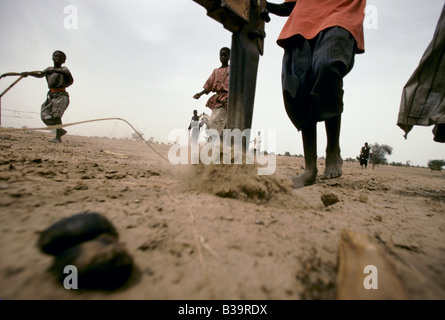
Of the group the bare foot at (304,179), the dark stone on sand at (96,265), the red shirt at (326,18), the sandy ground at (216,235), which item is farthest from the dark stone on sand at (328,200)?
the red shirt at (326,18)

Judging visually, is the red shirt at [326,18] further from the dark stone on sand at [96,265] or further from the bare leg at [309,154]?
the dark stone on sand at [96,265]

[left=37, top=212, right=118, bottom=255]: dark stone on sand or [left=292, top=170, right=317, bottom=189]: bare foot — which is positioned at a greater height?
[left=292, top=170, right=317, bottom=189]: bare foot

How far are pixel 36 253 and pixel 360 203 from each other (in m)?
1.58

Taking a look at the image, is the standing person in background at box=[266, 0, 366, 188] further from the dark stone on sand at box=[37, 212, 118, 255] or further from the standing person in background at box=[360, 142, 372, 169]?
the standing person in background at box=[360, 142, 372, 169]

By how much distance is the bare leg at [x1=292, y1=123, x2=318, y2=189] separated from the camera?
1.84 m

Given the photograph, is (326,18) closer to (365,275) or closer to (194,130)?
(365,275)

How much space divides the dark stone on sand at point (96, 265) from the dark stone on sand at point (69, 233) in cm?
3

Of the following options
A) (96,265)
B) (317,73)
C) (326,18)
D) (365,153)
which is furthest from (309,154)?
(365,153)

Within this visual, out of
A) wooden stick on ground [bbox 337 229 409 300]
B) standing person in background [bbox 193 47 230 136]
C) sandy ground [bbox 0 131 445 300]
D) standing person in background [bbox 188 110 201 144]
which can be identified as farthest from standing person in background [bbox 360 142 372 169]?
wooden stick on ground [bbox 337 229 409 300]

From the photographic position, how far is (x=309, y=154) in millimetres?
1937

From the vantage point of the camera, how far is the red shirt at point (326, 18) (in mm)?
1659

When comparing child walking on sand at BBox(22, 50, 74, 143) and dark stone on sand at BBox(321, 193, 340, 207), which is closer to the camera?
dark stone on sand at BBox(321, 193, 340, 207)

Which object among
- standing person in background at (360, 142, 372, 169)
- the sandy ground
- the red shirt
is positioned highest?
the red shirt

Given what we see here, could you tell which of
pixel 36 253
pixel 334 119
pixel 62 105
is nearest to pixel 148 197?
pixel 36 253
